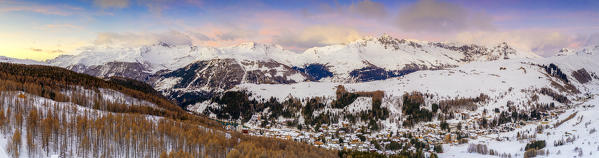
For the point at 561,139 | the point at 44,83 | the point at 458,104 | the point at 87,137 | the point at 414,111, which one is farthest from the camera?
the point at 458,104

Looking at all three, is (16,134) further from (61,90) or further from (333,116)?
(333,116)

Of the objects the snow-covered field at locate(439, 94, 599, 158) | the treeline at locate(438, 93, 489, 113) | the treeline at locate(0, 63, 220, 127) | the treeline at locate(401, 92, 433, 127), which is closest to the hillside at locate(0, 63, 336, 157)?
the treeline at locate(0, 63, 220, 127)

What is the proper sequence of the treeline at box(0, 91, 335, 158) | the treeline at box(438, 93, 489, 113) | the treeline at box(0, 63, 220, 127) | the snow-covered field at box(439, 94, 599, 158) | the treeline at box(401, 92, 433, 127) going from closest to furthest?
1. the treeline at box(0, 91, 335, 158)
2. the treeline at box(0, 63, 220, 127)
3. the snow-covered field at box(439, 94, 599, 158)
4. the treeline at box(401, 92, 433, 127)
5. the treeline at box(438, 93, 489, 113)

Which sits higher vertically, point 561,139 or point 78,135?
point 78,135

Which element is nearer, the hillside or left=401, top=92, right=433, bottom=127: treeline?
the hillside

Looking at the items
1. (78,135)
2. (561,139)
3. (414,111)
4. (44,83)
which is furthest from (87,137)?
(414,111)

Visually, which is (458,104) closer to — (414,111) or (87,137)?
(414,111)

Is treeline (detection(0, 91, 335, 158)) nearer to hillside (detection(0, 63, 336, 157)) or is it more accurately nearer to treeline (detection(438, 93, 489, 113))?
hillside (detection(0, 63, 336, 157))

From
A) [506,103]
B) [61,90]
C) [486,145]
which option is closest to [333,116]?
[486,145]

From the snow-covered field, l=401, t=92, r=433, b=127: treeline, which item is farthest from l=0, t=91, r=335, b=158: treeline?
l=401, t=92, r=433, b=127: treeline

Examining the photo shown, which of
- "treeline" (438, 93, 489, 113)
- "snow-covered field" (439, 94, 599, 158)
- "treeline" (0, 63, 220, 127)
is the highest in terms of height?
"treeline" (0, 63, 220, 127)

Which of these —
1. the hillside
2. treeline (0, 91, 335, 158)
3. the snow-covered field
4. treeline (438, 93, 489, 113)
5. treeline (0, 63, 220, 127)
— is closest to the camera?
the hillside

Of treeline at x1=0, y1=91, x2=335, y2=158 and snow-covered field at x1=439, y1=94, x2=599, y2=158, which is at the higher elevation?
treeline at x1=0, y1=91, x2=335, y2=158

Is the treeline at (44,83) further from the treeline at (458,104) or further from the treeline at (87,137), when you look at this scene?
the treeline at (458,104)
